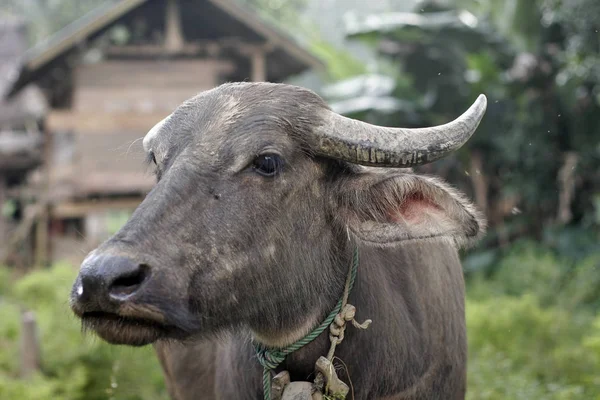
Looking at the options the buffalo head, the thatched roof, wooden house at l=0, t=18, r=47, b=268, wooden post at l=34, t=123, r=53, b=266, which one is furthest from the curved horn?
wooden house at l=0, t=18, r=47, b=268

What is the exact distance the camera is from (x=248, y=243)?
9.02 feet

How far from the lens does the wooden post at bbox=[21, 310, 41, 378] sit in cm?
629

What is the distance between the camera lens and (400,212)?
9.97ft

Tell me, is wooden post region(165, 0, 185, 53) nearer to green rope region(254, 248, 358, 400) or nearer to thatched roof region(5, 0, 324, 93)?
thatched roof region(5, 0, 324, 93)

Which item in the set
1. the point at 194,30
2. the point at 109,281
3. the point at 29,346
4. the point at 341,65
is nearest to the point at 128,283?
the point at 109,281

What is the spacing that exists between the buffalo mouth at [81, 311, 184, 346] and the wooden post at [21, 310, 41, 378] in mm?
4058

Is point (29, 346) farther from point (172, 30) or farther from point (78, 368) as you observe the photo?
point (172, 30)

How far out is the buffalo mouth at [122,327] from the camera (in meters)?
2.50

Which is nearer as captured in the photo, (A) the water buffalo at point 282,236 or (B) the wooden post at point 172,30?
(A) the water buffalo at point 282,236

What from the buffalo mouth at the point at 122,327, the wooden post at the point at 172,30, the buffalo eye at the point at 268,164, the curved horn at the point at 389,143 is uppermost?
the curved horn at the point at 389,143

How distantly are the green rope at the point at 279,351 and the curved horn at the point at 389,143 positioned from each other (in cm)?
49

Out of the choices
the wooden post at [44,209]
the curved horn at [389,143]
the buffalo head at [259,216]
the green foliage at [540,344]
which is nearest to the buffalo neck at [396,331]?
the buffalo head at [259,216]

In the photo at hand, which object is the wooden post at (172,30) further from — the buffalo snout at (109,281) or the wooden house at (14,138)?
the buffalo snout at (109,281)

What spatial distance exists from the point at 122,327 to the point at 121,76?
11555mm
